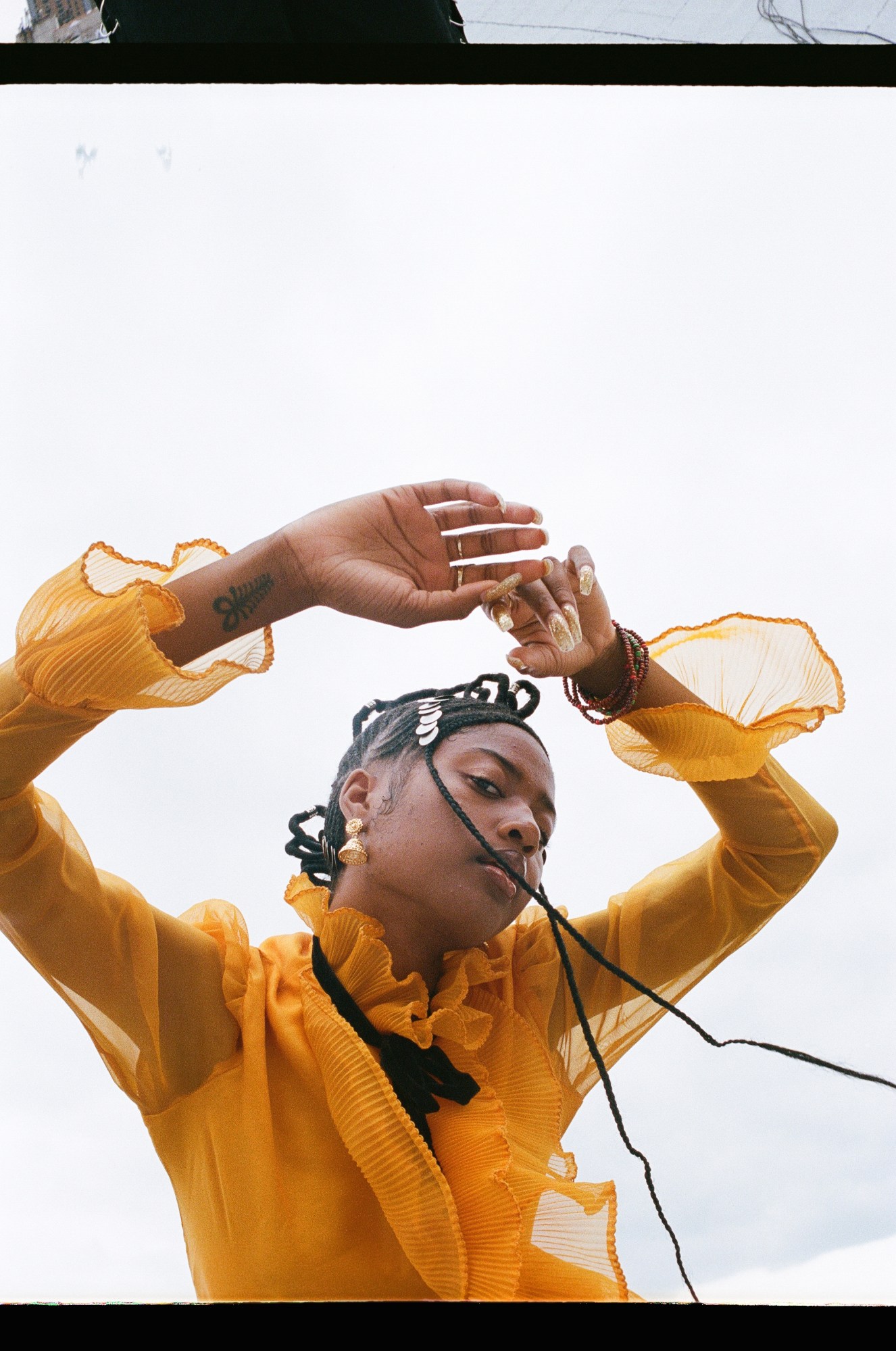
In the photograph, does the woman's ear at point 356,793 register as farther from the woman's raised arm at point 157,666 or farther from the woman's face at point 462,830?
the woman's raised arm at point 157,666

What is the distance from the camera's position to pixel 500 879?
3.88 feet

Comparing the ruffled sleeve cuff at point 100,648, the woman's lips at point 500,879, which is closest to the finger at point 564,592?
the woman's lips at point 500,879

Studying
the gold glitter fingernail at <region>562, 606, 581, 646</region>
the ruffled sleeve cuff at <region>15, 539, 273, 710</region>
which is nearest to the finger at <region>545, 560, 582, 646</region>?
the gold glitter fingernail at <region>562, 606, 581, 646</region>

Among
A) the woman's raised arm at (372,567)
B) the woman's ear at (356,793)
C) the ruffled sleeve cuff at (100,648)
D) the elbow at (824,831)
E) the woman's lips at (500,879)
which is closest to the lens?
the ruffled sleeve cuff at (100,648)

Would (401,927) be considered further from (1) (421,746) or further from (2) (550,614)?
(2) (550,614)

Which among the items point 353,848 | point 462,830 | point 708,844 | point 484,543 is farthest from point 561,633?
point 708,844

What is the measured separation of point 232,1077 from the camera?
117 cm

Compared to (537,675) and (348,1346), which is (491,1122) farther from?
(537,675)

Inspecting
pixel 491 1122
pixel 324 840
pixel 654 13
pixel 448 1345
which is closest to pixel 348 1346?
pixel 448 1345

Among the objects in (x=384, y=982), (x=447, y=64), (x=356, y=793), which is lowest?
(x=384, y=982)

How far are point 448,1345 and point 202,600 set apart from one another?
682 millimetres

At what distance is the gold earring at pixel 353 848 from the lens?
1.24 meters

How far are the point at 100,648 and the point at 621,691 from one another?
578 millimetres

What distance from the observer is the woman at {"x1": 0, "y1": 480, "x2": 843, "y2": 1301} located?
1056mm
